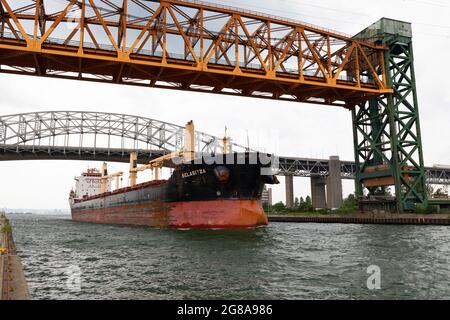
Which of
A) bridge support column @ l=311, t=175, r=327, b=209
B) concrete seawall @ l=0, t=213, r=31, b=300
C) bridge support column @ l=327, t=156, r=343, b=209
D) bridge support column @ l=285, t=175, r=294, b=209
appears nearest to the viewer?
concrete seawall @ l=0, t=213, r=31, b=300

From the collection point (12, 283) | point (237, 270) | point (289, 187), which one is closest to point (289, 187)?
point (289, 187)

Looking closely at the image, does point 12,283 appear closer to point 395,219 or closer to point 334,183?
point 395,219

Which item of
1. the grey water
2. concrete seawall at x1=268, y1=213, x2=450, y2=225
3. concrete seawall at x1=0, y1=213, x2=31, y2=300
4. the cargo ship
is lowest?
concrete seawall at x1=268, y1=213, x2=450, y2=225

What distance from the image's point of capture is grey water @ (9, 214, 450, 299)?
8.06 metres

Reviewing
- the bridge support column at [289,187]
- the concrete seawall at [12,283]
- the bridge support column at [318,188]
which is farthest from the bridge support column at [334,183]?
the concrete seawall at [12,283]

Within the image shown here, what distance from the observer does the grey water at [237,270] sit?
806cm

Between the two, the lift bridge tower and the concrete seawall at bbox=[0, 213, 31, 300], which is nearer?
the concrete seawall at bbox=[0, 213, 31, 300]

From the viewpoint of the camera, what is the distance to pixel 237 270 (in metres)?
10.4

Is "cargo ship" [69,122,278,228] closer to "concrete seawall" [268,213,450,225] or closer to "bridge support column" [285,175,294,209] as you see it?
"concrete seawall" [268,213,450,225]

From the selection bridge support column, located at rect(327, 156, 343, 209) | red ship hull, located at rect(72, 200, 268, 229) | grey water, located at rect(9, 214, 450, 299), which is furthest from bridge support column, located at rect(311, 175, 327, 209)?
grey water, located at rect(9, 214, 450, 299)

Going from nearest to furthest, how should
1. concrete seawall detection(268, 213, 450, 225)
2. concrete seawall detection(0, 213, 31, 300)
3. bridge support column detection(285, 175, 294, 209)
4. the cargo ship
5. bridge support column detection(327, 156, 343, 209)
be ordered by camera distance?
concrete seawall detection(0, 213, 31, 300) < the cargo ship < concrete seawall detection(268, 213, 450, 225) < bridge support column detection(327, 156, 343, 209) < bridge support column detection(285, 175, 294, 209)

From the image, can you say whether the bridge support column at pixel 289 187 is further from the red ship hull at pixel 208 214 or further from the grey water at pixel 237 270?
the grey water at pixel 237 270
